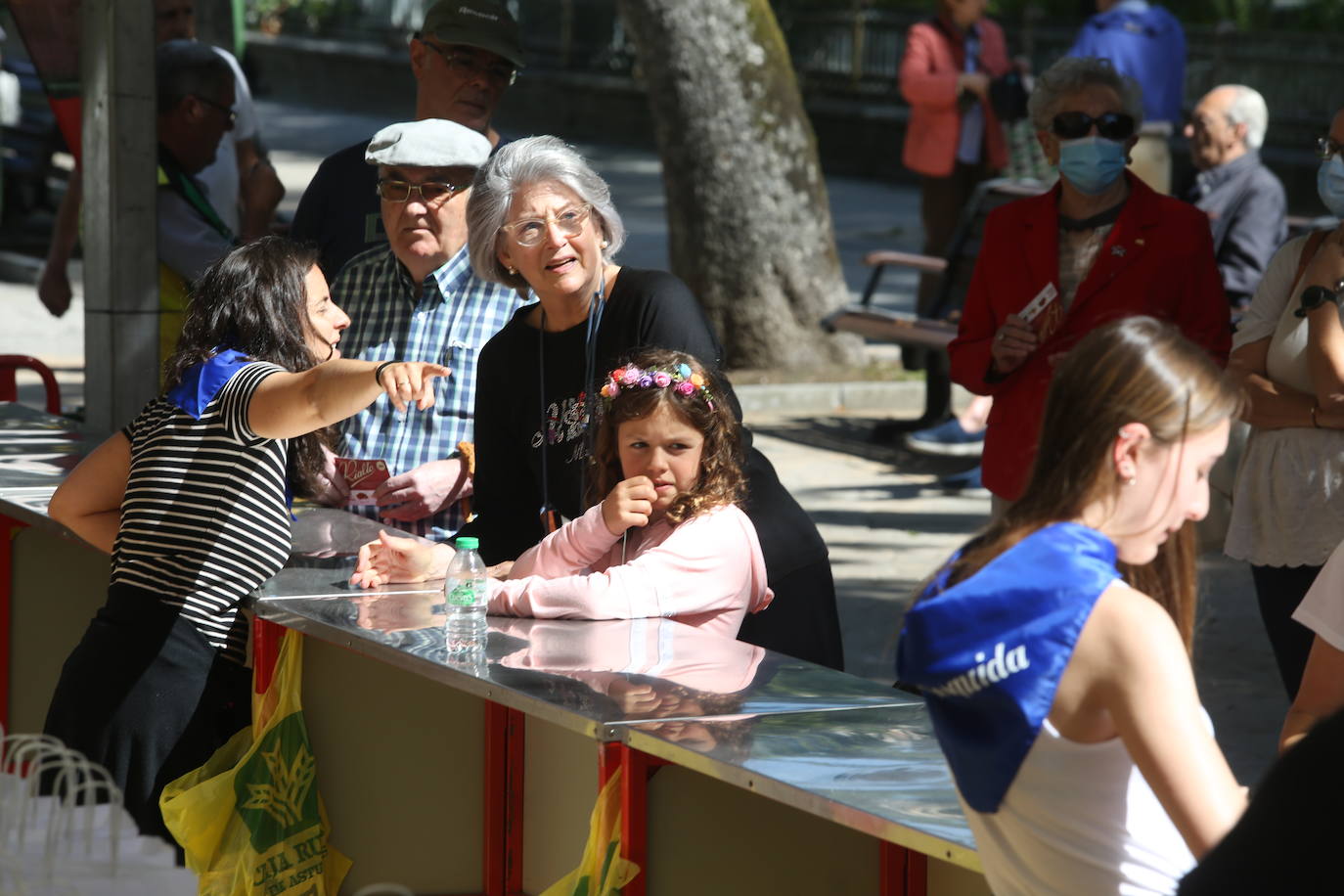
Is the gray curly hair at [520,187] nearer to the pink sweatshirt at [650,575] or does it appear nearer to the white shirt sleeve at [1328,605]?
the pink sweatshirt at [650,575]

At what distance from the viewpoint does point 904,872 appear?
3.18m

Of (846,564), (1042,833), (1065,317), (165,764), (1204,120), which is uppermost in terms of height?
(1204,120)

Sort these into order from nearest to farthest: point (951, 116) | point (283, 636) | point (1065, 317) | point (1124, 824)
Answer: point (1124, 824)
point (283, 636)
point (1065, 317)
point (951, 116)

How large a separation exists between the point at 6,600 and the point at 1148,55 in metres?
6.95

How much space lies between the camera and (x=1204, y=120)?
7777mm

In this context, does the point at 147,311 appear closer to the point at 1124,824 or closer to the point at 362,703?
the point at 362,703

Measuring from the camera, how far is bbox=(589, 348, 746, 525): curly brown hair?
389 centimetres

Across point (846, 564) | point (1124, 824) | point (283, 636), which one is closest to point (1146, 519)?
point (1124, 824)

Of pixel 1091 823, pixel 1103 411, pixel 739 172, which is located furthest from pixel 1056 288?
pixel 739 172

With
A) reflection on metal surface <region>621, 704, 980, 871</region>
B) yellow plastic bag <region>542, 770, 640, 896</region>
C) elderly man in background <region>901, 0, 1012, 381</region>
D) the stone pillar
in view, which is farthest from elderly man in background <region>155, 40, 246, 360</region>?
elderly man in background <region>901, 0, 1012, 381</region>

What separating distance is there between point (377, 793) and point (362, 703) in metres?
0.20

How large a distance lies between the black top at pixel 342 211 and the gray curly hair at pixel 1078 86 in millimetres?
1816

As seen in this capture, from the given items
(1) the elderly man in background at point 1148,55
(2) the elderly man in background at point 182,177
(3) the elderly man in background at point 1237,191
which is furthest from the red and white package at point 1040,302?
(1) the elderly man in background at point 1148,55

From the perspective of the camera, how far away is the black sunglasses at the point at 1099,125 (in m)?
4.84
